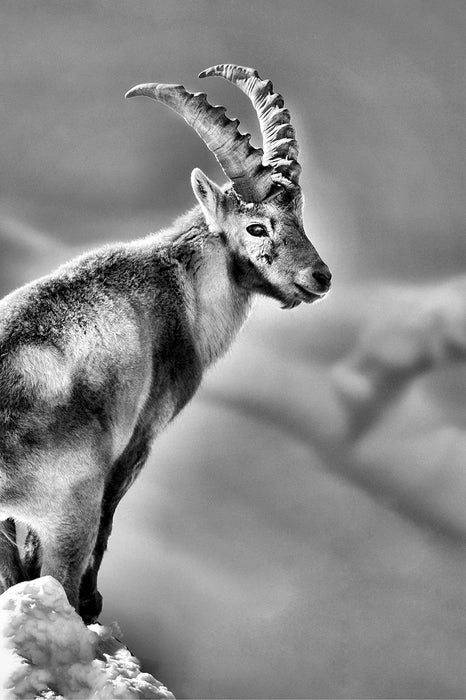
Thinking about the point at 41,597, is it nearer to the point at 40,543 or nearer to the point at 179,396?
the point at 40,543

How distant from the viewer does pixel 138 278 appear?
41.6 ft

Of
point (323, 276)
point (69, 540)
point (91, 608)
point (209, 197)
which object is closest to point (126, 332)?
point (209, 197)

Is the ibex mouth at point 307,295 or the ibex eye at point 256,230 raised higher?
the ibex eye at point 256,230

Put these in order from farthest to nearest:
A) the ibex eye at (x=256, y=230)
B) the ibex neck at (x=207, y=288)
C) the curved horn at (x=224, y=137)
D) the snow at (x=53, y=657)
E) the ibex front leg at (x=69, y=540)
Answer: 1. the curved horn at (x=224, y=137)
2. the ibex eye at (x=256, y=230)
3. the ibex neck at (x=207, y=288)
4. the ibex front leg at (x=69, y=540)
5. the snow at (x=53, y=657)

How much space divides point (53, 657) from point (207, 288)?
5.94 meters

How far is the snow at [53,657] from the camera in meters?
8.90

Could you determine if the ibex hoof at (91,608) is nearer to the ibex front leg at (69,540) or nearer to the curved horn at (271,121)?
the ibex front leg at (69,540)

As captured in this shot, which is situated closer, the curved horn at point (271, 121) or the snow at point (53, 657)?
the snow at point (53, 657)

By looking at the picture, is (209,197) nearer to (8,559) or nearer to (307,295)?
(307,295)

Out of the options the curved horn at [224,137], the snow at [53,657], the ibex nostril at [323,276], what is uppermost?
the curved horn at [224,137]

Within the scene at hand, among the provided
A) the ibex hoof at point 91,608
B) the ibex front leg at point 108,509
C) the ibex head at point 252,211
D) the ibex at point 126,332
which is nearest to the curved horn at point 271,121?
the ibex at point 126,332

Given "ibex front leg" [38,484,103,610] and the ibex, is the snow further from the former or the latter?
the ibex

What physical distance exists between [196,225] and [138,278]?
1501 mm

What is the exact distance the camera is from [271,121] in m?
14.9
